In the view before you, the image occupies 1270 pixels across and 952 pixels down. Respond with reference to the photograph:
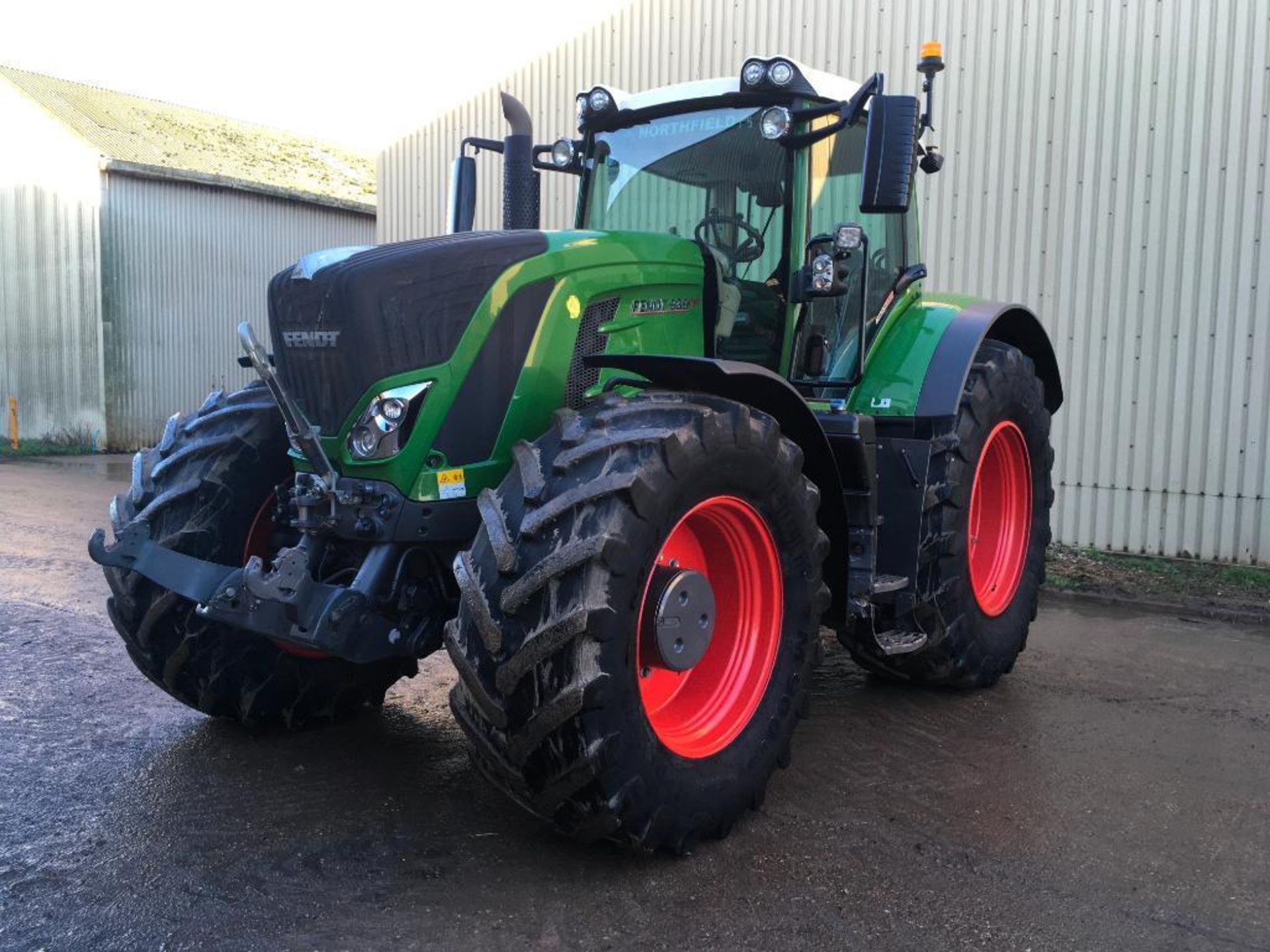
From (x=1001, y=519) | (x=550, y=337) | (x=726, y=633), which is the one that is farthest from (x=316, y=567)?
(x=1001, y=519)

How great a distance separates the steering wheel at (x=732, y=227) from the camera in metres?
4.48

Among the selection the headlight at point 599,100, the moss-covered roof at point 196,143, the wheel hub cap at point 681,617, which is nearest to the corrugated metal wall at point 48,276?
the moss-covered roof at point 196,143

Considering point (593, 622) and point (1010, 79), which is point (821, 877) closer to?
point (593, 622)

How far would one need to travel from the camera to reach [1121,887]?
3145 millimetres

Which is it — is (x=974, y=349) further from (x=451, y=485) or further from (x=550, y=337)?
(x=451, y=485)

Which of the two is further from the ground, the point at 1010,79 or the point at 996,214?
the point at 1010,79

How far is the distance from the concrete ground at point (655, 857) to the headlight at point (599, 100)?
2.54 metres

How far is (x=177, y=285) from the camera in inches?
715

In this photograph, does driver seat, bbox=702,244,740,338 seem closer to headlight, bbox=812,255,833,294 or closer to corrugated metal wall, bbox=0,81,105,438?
headlight, bbox=812,255,833,294

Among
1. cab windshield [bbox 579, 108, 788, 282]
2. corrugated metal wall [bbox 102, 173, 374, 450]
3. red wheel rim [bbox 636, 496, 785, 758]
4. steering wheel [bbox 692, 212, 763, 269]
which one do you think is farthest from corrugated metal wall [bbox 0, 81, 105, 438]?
red wheel rim [bbox 636, 496, 785, 758]

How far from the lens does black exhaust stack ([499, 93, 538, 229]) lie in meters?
4.69

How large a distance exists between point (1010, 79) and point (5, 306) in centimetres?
1666

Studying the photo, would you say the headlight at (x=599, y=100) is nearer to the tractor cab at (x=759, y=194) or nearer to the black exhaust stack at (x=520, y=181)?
the tractor cab at (x=759, y=194)

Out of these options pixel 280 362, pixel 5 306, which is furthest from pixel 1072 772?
pixel 5 306
